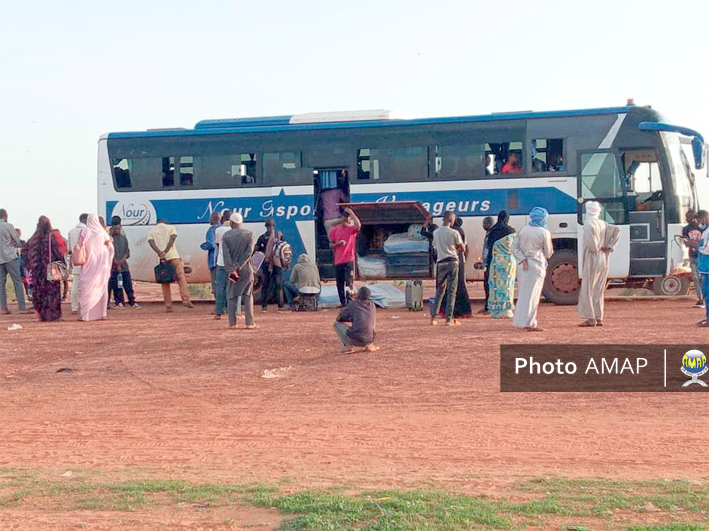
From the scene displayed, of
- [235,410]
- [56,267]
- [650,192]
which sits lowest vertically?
[235,410]

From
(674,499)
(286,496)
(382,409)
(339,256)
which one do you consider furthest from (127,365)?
(674,499)

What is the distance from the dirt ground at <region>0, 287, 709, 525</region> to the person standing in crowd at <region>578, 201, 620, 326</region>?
1.66 feet

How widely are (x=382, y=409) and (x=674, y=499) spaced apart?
4180 mm

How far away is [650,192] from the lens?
1842cm

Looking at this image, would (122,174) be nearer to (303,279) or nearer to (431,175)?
(303,279)

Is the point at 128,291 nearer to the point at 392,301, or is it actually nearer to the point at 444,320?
the point at 392,301

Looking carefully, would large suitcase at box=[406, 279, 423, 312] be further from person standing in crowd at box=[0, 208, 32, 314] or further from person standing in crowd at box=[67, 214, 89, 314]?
person standing in crowd at box=[0, 208, 32, 314]

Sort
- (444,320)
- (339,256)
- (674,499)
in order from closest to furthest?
(674,499) < (444,320) < (339,256)

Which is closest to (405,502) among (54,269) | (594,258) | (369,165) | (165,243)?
(594,258)

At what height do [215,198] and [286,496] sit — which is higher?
[215,198]

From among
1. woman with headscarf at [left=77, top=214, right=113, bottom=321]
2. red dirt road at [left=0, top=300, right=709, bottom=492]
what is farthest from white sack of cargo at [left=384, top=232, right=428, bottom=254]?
woman with headscarf at [left=77, top=214, right=113, bottom=321]

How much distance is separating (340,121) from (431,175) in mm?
2123

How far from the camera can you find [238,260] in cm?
1484

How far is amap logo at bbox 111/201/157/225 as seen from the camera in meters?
20.7
